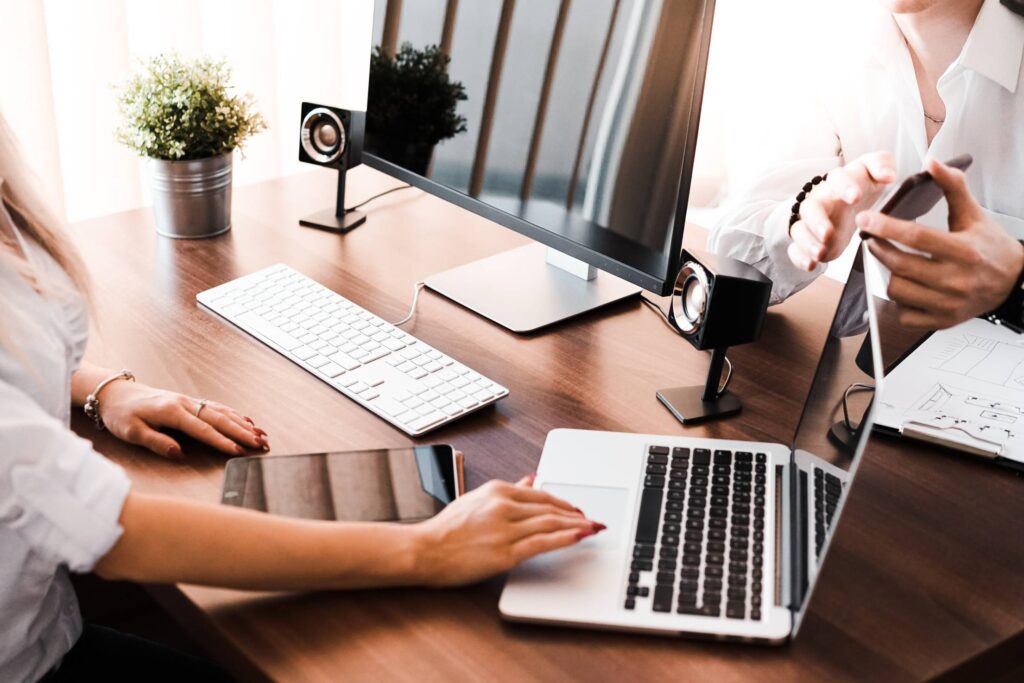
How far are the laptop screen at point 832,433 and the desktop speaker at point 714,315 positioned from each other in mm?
137

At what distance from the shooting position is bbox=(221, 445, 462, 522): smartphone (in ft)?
2.78

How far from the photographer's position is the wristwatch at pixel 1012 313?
3.57 feet

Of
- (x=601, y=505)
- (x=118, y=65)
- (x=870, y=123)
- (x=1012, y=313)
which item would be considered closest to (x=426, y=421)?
(x=601, y=505)

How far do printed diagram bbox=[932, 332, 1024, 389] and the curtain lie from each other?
1519 mm

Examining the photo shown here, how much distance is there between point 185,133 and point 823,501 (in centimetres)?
98

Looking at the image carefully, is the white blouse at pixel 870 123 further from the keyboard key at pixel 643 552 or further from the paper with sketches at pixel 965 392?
the keyboard key at pixel 643 552

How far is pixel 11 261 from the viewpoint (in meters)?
0.81

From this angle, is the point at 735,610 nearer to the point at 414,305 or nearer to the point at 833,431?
the point at 833,431

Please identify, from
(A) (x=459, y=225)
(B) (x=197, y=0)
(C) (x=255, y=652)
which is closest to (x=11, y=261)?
(C) (x=255, y=652)

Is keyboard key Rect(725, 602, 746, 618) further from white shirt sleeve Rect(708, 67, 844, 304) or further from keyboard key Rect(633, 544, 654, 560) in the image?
white shirt sleeve Rect(708, 67, 844, 304)

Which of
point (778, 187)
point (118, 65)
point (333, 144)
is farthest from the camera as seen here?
point (118, 65)

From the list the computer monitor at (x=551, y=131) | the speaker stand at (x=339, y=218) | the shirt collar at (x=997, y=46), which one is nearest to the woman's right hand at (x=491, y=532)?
→ the computer monitor at (x=551, y=131)

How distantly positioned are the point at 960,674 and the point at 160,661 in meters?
0.75

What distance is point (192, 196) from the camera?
4.49 feet
